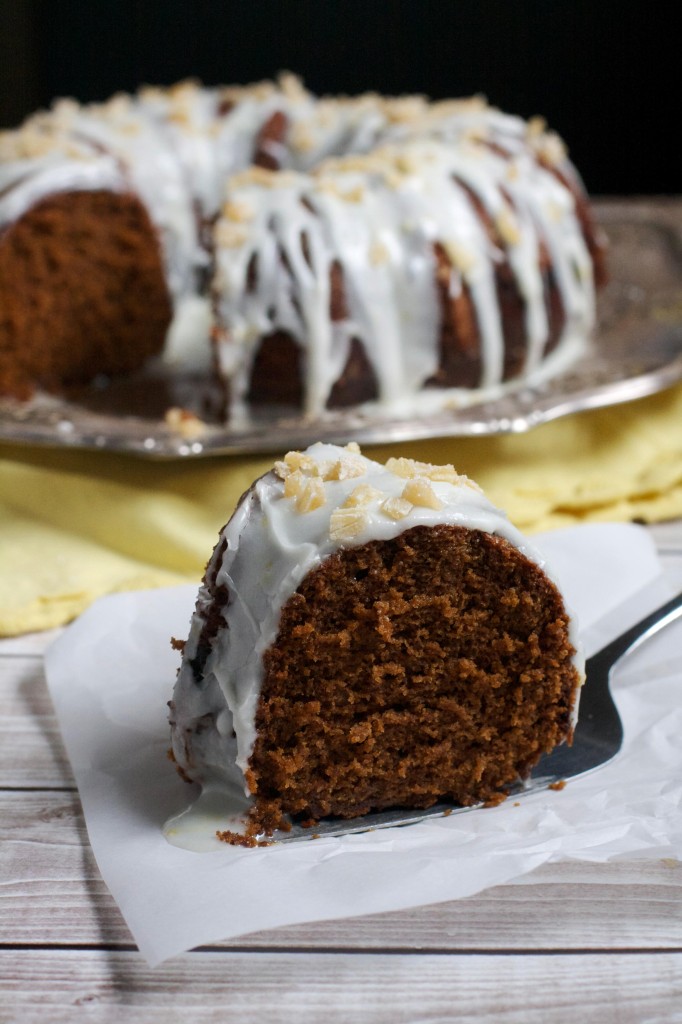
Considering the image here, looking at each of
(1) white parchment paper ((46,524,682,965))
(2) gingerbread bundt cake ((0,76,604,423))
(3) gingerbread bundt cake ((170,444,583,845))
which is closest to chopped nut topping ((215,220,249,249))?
(2) gingerbread bundt cake ((0,76,604,423))

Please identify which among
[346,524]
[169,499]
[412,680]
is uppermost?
[346,524]

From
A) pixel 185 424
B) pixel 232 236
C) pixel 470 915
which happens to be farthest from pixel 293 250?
pixel 470 915

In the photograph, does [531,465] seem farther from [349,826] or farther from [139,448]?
[349,826]

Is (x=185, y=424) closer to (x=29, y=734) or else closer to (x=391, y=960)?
(x=29, y=734)

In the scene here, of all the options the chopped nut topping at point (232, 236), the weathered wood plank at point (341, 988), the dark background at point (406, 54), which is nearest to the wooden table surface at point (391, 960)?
the weathered wood plank at point (341, 988)

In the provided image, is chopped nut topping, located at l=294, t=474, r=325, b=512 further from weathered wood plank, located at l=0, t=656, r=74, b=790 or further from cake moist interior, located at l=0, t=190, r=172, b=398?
cake moist interior, located at l=0, t=190, r=172, b=398
